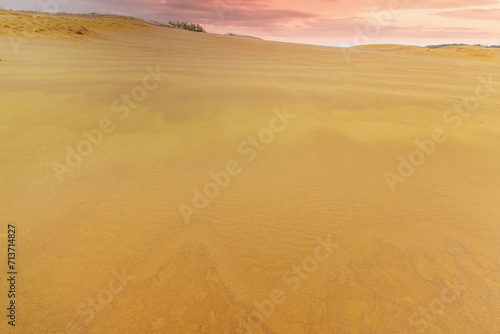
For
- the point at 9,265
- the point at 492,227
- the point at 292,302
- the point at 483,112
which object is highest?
the point at 483,112

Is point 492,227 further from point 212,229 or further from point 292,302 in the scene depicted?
point 212,229

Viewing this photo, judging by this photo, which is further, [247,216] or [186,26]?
[186,26]

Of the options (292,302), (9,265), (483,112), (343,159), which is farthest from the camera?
(483,112)

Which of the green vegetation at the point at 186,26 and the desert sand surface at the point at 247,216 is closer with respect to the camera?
the desert sand surface at the point at 247,216

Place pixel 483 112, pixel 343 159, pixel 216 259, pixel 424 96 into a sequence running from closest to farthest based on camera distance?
1. pixel 216 259
2. pixel 343 159
3. pixel 483 112
4. pixel 424 96

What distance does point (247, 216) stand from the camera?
2.53m

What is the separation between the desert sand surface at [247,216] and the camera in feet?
5.62

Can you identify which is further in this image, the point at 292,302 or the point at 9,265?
the point at 9,265

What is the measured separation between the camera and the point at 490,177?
323 cm

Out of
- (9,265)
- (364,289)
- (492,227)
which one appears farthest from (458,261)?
(9,265)

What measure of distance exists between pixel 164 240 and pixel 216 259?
0.51 meters

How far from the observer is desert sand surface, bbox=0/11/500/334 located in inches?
67.5

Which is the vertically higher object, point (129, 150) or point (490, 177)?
point (490, 177)

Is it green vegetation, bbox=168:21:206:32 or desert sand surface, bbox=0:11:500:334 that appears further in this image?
green vegetation, bbox=168:21:206:32
